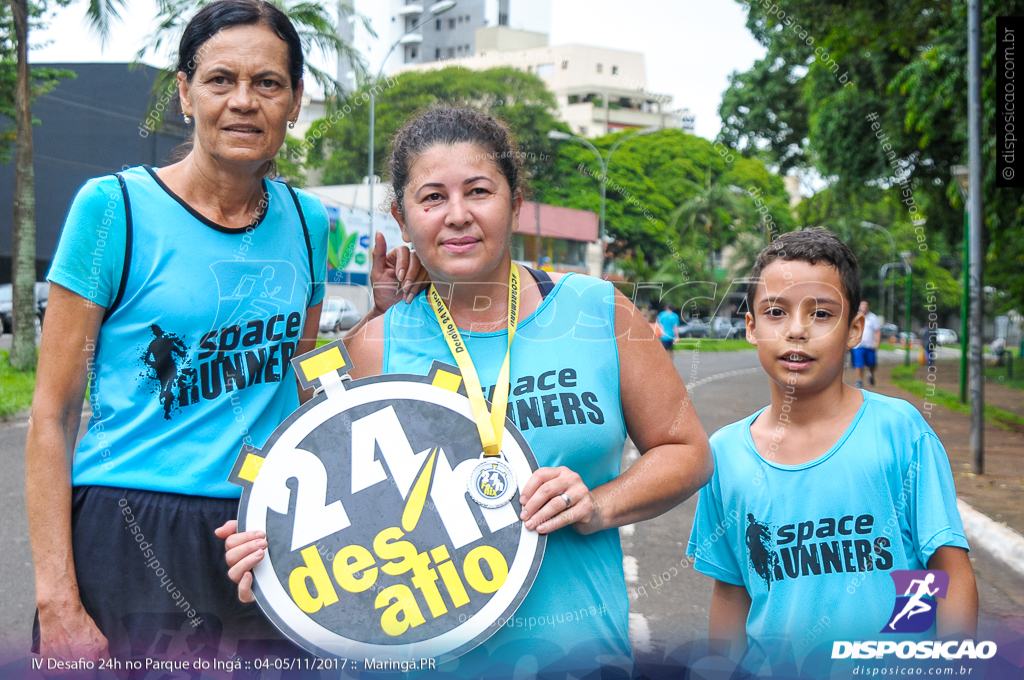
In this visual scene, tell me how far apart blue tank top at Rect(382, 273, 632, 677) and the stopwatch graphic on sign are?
0.53ft

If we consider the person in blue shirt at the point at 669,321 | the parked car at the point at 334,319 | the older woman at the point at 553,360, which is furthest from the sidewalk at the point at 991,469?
the older woman at the point at 553,360

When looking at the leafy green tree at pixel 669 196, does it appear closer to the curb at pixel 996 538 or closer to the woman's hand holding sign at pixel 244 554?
A: the woman's hand holding sign at pixel 244 554

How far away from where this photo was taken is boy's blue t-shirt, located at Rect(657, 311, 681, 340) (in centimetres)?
192

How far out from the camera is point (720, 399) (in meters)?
10.3

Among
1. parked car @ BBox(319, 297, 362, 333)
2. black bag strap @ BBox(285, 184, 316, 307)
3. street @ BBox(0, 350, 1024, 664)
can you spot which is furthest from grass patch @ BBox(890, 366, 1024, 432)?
black bag strap @ BBox(285, 184, 316, 307)

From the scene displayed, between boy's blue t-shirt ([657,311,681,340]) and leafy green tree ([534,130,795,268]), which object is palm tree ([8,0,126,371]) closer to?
leafy green tree ([534,130,795,268])

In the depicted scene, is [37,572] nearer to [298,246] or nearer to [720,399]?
[298,246]

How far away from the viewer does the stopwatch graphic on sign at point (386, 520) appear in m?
1.16

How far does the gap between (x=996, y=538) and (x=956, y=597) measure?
4.53 meters

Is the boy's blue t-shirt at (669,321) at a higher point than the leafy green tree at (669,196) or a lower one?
lower

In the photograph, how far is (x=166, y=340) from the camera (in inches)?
57.6

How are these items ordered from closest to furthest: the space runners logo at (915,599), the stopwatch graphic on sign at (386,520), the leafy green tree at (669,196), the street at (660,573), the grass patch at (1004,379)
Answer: the stopwatch graphic on sign at (386,520) → the space runners logo at (915,599) → the street at (660,573) → the leafy green tree at (669,196) → the grass patch at (1004,379)

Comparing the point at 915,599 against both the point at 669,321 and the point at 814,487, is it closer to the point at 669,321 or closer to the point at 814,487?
the point at 814,487

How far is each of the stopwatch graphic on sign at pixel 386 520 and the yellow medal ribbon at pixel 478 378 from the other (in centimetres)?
2
